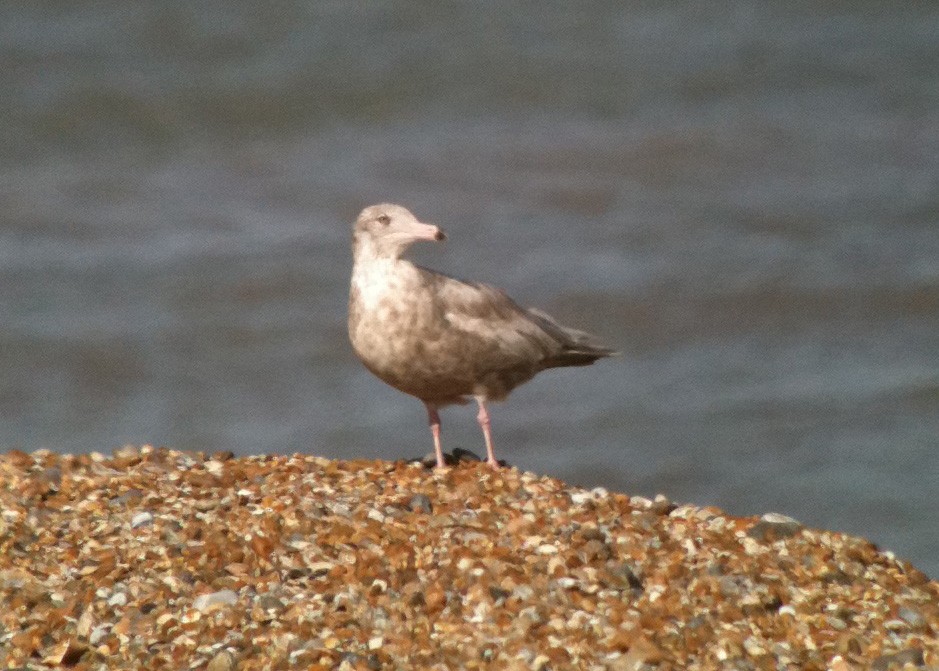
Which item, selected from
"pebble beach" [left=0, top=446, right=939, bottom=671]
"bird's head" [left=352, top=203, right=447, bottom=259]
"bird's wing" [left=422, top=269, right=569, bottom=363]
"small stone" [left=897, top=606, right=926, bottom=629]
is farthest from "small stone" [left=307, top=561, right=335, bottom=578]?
"small stone" [left=897, top=606, right=926, bottom=629]

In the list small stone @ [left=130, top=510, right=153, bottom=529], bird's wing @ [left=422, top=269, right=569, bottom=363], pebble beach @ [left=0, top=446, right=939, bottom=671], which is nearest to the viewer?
pebble beach @ [left=0, top=446, right=939, bottom=671]

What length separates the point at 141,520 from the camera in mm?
6961

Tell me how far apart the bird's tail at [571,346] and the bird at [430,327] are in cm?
16

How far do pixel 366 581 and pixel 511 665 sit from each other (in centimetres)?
78

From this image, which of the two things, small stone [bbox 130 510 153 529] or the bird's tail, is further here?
the bird's tail

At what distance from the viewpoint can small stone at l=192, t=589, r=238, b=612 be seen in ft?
20.5

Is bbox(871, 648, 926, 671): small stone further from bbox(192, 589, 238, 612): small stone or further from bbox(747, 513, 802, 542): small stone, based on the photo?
bbox(192, 589, 238, 612): small stone

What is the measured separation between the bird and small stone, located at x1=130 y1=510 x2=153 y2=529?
1.31m

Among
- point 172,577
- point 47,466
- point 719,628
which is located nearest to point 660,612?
point 719,628

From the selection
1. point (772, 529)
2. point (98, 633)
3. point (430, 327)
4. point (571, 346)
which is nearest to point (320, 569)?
point (98, 633)

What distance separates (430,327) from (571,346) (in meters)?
1.12

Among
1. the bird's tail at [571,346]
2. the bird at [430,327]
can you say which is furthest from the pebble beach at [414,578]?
the bird's tail at [571,346]

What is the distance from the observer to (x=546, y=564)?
6.58m

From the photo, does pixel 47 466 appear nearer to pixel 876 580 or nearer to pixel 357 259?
pixel 357 259
